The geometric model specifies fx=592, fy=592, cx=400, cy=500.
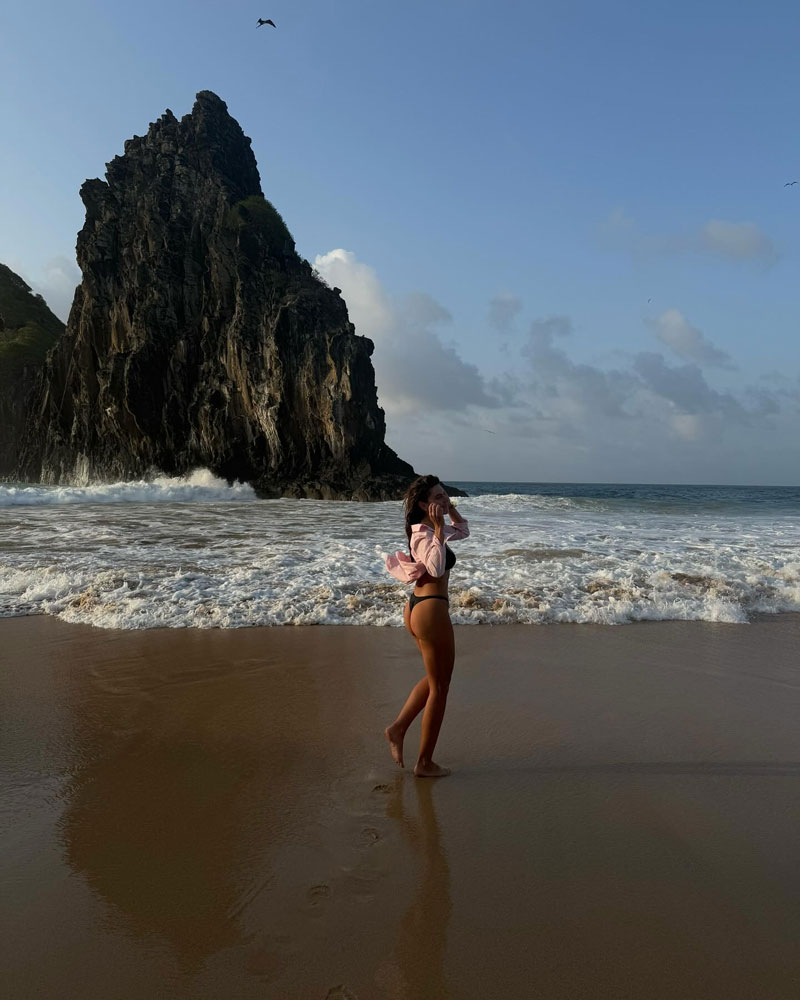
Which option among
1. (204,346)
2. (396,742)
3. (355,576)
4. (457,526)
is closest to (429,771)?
(396,742)

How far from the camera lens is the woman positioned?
3008mm

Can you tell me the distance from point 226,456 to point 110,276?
58.1 ft

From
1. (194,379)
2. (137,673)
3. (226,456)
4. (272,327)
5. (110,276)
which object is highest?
(110,276)

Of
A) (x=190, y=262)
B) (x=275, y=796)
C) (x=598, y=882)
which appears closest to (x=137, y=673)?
(x=275, y=796)

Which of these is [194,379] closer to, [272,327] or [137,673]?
[272,327]

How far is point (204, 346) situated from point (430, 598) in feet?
135

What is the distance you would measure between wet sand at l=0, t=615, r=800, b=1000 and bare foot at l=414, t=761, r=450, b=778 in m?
0.07

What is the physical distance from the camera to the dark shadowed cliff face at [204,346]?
A: 35.2m

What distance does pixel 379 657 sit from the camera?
5.05 m

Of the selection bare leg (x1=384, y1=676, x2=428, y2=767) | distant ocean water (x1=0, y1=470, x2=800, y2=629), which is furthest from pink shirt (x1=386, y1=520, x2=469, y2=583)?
distant ocean water (x1=0, y1=470, x2=800, y2=629)

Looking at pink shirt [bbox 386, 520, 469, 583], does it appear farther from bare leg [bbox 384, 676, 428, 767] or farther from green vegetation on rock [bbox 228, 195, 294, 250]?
green vegetation on rock [bbox 228, 195, 294, 250]

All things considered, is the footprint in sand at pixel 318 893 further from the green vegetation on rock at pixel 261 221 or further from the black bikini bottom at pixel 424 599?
the green vegetation on rock at pixel 261 221

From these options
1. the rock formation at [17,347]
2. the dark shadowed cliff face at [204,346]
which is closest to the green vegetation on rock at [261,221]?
the dark shadowed cliff face at [204,346]

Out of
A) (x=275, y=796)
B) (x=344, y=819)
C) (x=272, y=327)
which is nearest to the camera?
(x=344, y=819)
